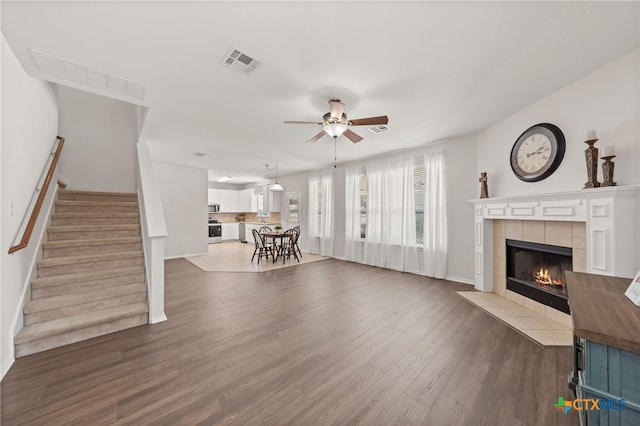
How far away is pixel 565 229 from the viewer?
2.87m

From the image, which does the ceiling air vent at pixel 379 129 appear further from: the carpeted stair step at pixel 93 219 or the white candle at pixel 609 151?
the carpeted stair step at pixel 93 219

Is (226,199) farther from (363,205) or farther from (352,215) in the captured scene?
(363,205)

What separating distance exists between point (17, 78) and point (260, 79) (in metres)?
2.18

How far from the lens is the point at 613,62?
231 cm

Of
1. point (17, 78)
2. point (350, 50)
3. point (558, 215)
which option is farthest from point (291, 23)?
point (558, 215)

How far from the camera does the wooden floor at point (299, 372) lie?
1579 millimetres

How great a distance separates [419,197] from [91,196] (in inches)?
249

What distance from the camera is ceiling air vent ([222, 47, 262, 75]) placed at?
2.11 metres

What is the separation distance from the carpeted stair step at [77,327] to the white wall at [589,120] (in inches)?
207

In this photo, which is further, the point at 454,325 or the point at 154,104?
the point at 154,104

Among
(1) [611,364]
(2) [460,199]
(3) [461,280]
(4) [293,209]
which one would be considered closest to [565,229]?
(2) [460,199]

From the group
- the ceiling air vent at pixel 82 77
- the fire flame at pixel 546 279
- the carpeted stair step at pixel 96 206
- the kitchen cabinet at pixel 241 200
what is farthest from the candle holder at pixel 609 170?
the kitchen cabinet at pixel 241 200

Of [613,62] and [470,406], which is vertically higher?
[613,62]

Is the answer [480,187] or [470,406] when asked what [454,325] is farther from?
[480,187]
